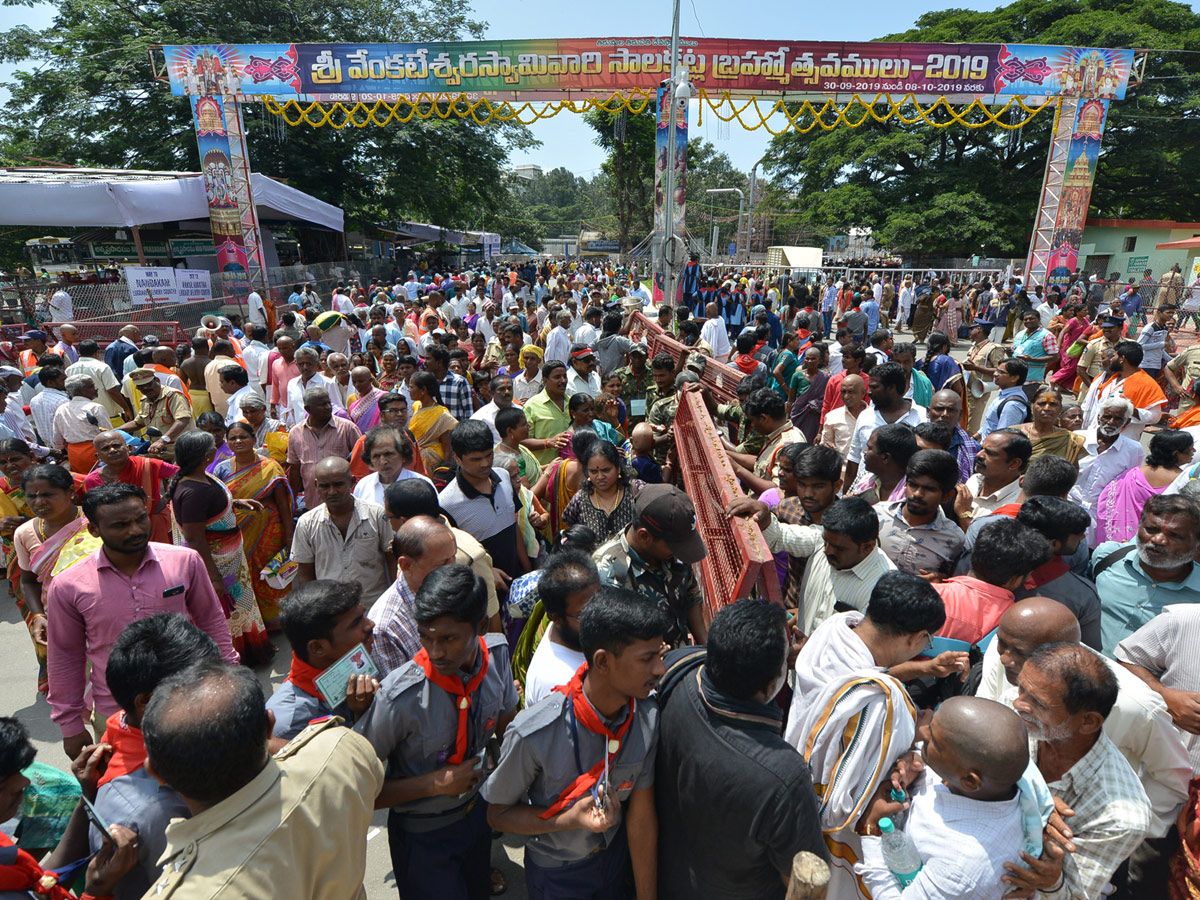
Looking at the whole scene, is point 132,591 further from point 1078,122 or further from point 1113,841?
point 1078,122

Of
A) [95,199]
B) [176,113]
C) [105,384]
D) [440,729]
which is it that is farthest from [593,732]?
[176,113]

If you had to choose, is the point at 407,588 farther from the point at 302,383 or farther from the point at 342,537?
the point at 302,383

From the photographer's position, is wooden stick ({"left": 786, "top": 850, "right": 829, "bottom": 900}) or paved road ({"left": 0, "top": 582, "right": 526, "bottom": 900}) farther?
paved road ({"left": 0, "top": 582, "right": 526, "bottom": 900})

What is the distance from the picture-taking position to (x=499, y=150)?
1210 inches

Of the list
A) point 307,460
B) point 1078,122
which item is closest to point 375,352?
point 307,460

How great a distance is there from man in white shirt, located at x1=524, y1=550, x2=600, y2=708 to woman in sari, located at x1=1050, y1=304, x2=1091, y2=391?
8.67m

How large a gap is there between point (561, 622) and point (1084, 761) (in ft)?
5.28

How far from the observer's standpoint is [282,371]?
6.89 m

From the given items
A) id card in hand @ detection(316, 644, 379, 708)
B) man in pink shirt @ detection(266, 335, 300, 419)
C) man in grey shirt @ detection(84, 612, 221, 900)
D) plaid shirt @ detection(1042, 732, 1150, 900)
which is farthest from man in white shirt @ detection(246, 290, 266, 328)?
plaid shirt @ detection(1042, 732, 1150, 900)

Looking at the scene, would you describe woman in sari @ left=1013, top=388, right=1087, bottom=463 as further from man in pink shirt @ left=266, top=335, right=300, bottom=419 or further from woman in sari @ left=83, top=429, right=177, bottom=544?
man in pink shirt @ left=266, top=335, right=300, bottom=419

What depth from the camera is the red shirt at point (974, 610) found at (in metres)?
2.46

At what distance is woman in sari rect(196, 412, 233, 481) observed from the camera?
440 centimetres

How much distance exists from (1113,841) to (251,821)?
2.18 metres

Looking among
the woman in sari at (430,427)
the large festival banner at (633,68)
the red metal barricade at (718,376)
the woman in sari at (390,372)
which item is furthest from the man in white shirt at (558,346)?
the large festival banner at (633,68)
